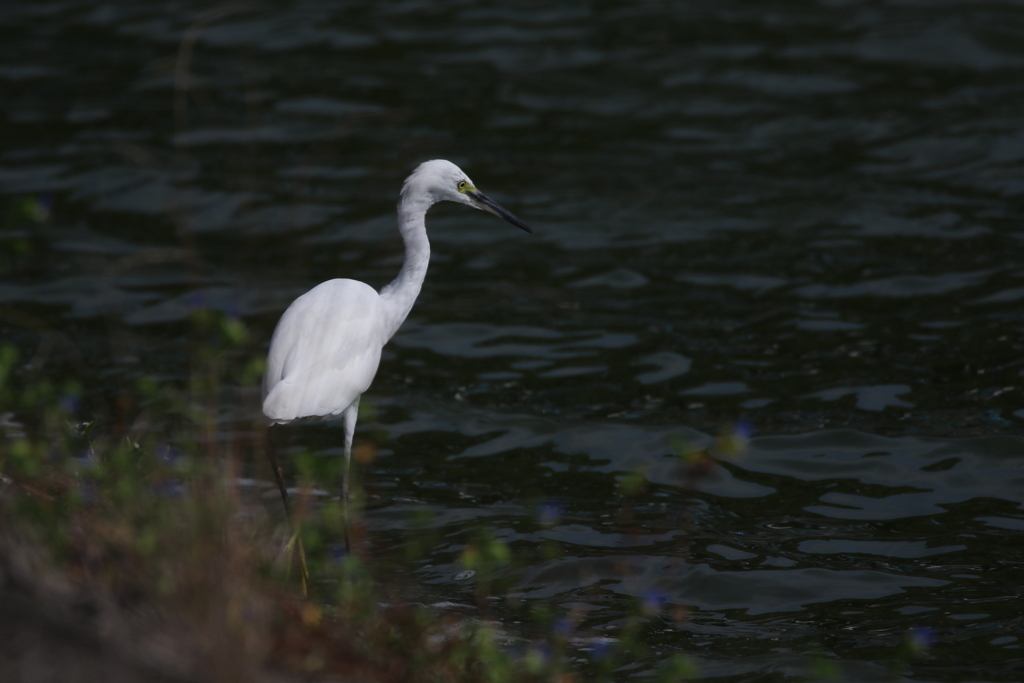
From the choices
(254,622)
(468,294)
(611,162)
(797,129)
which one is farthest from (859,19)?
(254,622)

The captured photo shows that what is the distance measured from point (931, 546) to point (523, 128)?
718 centimetres

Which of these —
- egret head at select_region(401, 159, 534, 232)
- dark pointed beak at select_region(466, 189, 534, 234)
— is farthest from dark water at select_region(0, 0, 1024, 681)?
dark pointed beak at select_region(466, 189, 534, 234)

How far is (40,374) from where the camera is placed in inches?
281

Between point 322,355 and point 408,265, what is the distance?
773mm

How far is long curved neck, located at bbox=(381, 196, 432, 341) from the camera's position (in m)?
5.29

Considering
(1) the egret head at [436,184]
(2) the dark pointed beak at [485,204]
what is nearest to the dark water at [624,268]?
(1) the egret head at [436,184]

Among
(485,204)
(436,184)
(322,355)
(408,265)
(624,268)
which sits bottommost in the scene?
(624,268)

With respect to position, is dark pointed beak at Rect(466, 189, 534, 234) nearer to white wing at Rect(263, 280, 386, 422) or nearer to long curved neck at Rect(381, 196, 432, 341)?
long curved neck at Rect(381, 196, 432, 341)

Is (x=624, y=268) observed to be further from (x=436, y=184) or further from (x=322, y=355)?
(x=322, y=355)

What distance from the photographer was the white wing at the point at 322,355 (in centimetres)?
471

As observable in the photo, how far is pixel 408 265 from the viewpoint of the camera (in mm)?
5395

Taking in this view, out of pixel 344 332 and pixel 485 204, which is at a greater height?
pixel 485 204

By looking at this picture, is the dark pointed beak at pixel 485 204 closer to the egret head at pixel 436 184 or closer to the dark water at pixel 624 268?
the egret head at pixel 436 184

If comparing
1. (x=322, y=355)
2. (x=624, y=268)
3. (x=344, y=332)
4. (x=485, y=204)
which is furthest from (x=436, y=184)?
(x=624, y=268)
